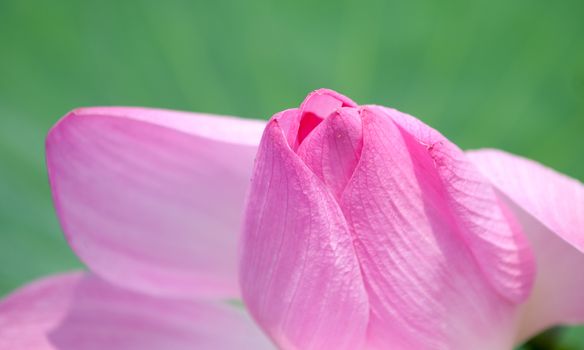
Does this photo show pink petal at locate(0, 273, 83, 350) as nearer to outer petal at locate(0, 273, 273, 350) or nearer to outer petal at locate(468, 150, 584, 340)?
outer petal at locate(0, 273, 273, 350)

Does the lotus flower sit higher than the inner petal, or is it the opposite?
the inner petal

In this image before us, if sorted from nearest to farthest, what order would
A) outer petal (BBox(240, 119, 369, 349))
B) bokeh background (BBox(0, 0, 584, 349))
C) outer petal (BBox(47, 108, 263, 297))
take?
outer petal (BBox(240, 119, 369, 349)) → outer petal (BBox(47, 108, 263, 297)) → bokeh background (BBox(0, 0, 584, 349))

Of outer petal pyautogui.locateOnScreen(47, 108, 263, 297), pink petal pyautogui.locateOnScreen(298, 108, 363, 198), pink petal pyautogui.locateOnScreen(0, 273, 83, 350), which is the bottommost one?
pink petal pyautogui.locateOnScreen(0, 273, 83, 350)

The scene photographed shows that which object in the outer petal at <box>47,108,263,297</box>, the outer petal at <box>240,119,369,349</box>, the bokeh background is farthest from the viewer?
the bokeh background

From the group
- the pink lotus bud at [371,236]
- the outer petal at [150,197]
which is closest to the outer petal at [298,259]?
the pink lotus bud at [371,236]

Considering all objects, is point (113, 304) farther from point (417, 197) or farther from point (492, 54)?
point (492, 54)

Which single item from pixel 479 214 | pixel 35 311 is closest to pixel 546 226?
pixel 479 214

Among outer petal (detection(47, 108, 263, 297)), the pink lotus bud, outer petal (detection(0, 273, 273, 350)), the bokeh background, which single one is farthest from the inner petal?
the bokeh background

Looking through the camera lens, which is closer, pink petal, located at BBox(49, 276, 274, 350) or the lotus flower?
the lotus flower
